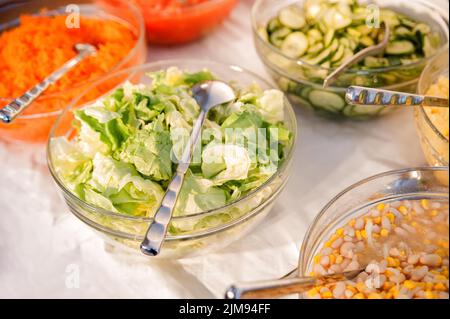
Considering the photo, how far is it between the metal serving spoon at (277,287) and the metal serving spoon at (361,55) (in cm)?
66

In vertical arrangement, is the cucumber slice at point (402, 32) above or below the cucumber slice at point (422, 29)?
below

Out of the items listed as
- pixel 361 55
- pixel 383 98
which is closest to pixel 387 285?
pixel 383 98

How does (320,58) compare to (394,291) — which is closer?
(394,291)

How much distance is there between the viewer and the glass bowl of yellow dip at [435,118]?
1.35 m

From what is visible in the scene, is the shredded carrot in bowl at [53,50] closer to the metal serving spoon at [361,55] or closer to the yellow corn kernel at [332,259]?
the metal serving spoon at [361,55]

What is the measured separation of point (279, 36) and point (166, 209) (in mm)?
861

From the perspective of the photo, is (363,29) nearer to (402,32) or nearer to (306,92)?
(402,32)

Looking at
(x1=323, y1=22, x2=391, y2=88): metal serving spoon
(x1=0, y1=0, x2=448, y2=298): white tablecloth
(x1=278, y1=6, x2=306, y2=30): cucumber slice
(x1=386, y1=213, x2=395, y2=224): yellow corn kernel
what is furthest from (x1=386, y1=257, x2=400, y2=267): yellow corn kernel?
(x1=278, y1=6, x2=306, y2=30): cucumber slice

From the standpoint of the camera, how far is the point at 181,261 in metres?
1.37

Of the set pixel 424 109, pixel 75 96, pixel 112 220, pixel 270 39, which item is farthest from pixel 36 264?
pixel 424 109

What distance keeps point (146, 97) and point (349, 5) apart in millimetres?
804

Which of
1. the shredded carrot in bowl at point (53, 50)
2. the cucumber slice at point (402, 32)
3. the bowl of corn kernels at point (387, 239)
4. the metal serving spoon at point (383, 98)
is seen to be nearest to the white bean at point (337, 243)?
the bowl of corn kernels at point (387, 239)
